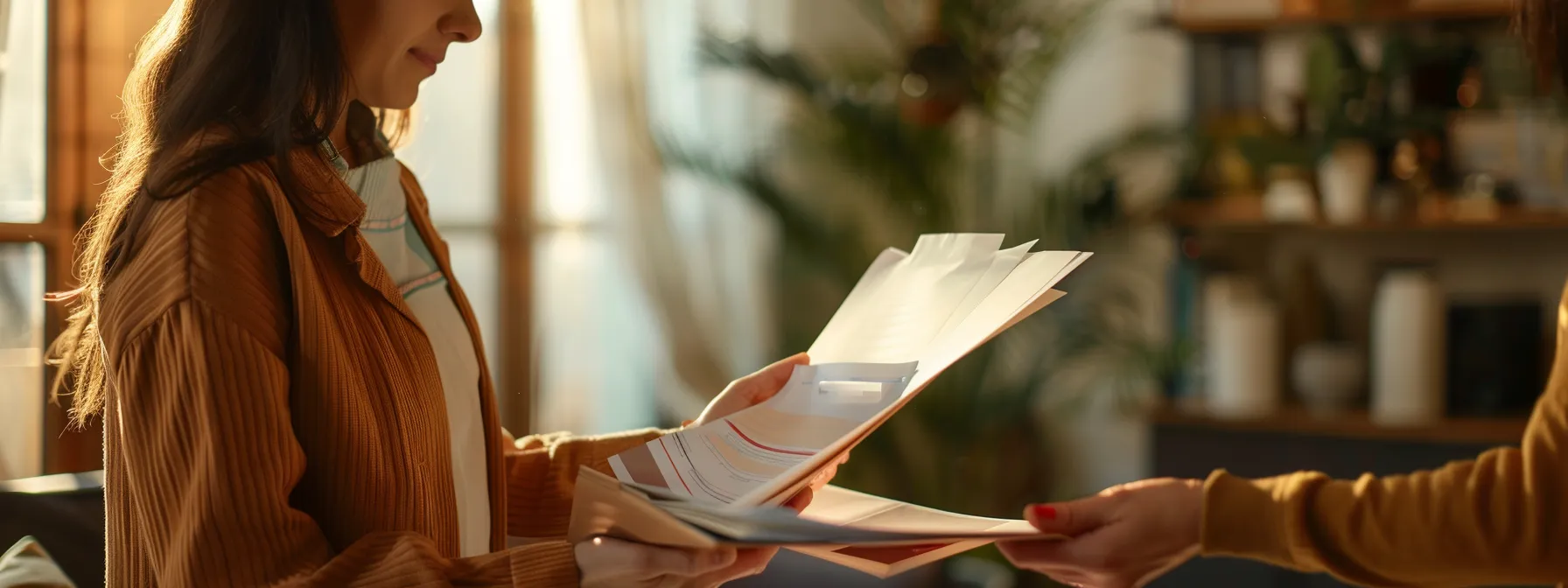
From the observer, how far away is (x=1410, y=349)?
301 centimetres

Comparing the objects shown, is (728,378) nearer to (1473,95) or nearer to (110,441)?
(1473,95)

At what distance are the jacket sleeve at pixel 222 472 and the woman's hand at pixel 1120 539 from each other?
1.41ft

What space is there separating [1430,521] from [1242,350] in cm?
215

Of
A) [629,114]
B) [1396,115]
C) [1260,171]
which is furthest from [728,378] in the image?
[1396,115]

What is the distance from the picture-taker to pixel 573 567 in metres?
0.92

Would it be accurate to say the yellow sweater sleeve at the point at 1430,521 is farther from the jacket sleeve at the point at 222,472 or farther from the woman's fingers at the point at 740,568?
the jacket sleeve at the point at 222,472

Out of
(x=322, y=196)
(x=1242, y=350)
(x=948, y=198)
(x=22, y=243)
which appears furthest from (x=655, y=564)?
(x=1242, y=350)

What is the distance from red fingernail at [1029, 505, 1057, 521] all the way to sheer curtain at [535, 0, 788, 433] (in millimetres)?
2526

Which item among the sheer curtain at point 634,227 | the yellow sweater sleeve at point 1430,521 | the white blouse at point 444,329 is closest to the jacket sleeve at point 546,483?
→ the white blouse at point 444,329

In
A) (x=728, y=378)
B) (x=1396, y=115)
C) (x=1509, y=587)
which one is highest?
(x=1396, y=115)

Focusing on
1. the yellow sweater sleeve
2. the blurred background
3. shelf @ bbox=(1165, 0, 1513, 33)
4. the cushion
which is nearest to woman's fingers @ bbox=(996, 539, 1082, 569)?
the yellow sweater sleeve

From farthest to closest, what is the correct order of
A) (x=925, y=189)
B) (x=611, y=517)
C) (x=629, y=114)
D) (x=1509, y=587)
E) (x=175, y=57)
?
1. (x=629, y=114)
2. (x=925, y=189)
3. (x=1509, y=587)
4. (x=175, y=57)
5. (x=611, y=517)

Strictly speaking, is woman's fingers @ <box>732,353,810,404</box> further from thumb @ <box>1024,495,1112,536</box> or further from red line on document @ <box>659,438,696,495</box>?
thumb @ <box>1024,495,1112,536</box>

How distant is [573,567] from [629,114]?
2678 millimetres
